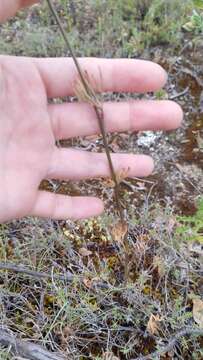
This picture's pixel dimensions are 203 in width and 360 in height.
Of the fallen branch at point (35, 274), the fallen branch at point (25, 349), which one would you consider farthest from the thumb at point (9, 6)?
the fallen branch at point (25, 349)

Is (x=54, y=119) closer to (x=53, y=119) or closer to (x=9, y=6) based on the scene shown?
(x=53, y=119)

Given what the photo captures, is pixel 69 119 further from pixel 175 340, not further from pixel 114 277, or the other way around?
pixel 175 340

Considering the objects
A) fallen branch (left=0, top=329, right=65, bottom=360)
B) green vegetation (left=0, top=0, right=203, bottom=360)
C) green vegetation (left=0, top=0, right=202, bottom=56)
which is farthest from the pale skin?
green vegetation (left=0, top=0, right=202, bottom=56)

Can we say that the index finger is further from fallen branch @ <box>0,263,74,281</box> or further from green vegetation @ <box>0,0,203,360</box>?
fallen branch @ <box>0,263,74,281</box>

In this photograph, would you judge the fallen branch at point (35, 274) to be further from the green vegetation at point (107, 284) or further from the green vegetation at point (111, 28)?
the green vegetation at point (111, 28)

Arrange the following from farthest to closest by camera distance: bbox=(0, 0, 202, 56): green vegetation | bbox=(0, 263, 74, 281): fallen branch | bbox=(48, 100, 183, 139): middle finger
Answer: bbox=(0, 0, 202, 56): green vegetation
bbox=(0, 263, 74, 281): fallen branch
bbox=(48, 100, 183, 139): middle finger

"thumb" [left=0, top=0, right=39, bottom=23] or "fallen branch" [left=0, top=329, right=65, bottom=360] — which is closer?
"thumb" [left=0, top=0, right=39, bottom=23]

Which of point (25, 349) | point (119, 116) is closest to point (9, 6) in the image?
point (119, 116)
